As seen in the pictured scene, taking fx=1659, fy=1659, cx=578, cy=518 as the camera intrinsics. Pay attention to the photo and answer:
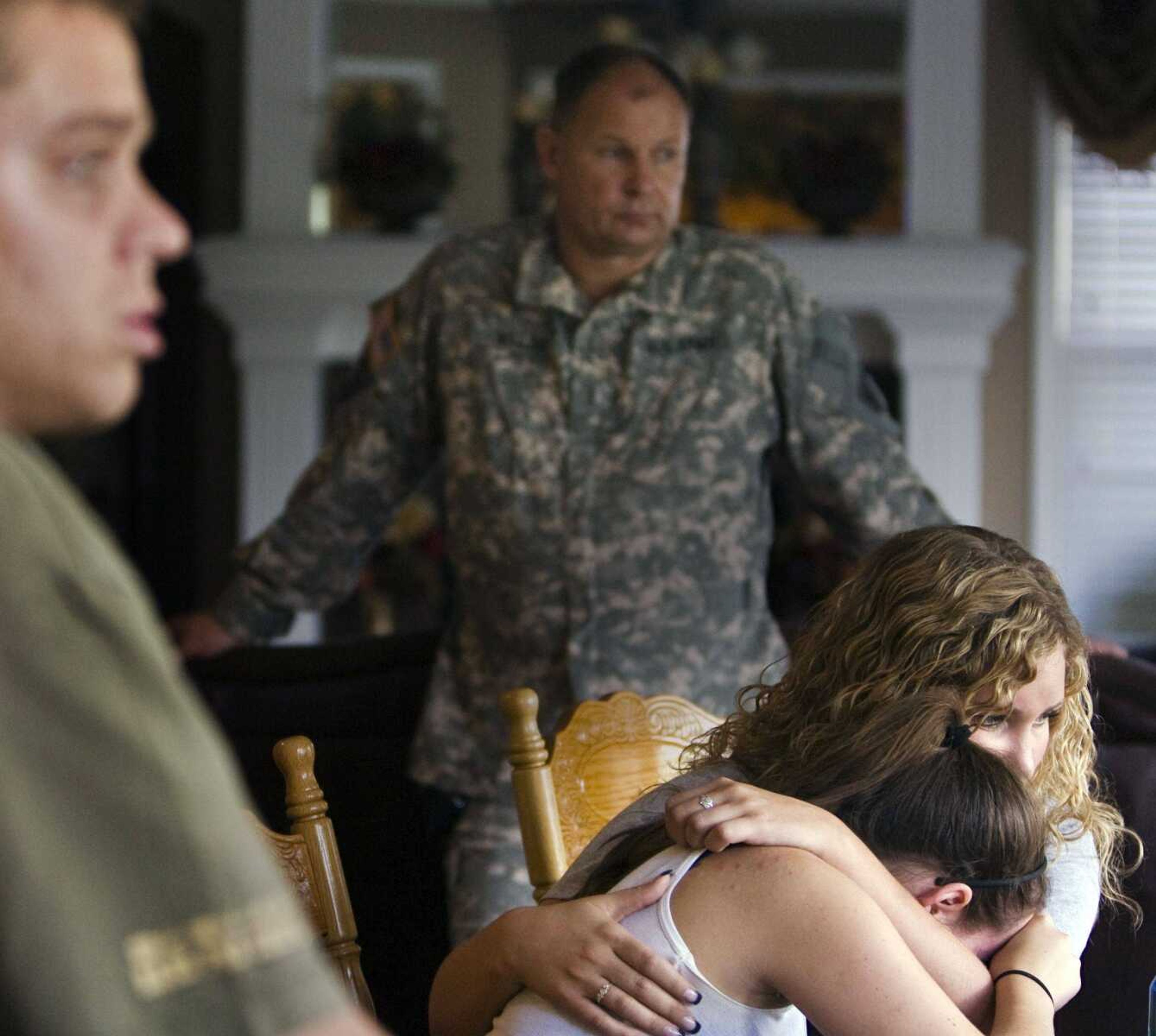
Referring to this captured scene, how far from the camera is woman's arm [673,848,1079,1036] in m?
1.17

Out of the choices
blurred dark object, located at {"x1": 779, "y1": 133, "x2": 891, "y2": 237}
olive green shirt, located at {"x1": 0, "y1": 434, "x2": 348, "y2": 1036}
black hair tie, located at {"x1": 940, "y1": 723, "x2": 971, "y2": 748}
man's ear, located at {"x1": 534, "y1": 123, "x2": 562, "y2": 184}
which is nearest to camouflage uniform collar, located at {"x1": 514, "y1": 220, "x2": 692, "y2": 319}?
man's ear, located at {"x1": 534, "y1": 123, "x2": 562, "y2": 184}

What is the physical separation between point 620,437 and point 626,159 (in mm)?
361

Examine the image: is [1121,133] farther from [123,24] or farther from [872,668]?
[123,24]

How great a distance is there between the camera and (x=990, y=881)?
132 cm

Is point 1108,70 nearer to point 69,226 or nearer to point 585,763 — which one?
point 585,763

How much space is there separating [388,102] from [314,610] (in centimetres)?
279

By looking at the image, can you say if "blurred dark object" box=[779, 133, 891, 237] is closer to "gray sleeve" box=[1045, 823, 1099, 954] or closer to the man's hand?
the man's hand

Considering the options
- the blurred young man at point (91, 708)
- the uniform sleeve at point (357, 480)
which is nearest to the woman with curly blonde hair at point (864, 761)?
the blurred young man at point (91, 708)

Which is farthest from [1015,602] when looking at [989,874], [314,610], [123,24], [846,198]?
Result: [846,198]

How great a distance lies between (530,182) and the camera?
16.2 feet

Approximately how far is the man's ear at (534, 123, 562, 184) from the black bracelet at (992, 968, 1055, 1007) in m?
1.28

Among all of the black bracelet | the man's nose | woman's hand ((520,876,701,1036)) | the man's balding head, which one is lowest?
the black bracelet

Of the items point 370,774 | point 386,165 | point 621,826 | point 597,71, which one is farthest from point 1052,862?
point 386,165

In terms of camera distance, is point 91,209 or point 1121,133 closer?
point 91,209
